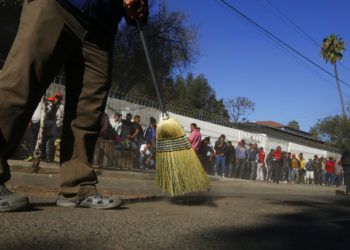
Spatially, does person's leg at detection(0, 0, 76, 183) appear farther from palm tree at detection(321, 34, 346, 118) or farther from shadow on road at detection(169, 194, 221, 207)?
palm tree at detection(321, 34, 346, 118)

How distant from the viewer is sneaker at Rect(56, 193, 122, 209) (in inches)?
130

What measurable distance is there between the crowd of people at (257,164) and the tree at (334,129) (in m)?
17.1

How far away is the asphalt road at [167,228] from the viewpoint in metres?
2.27

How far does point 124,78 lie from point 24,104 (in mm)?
31657

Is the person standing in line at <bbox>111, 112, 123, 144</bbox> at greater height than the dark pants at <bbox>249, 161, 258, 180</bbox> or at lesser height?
greater

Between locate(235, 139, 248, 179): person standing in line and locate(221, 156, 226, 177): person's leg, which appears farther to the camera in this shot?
locate(235, 139, 248, 179): person standing in line

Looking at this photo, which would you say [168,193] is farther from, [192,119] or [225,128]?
[225,128]

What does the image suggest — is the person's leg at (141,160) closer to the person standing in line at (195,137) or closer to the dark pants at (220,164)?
the person standing in line at (195,137)

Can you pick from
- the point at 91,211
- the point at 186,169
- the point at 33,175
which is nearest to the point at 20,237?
the point at 91,211

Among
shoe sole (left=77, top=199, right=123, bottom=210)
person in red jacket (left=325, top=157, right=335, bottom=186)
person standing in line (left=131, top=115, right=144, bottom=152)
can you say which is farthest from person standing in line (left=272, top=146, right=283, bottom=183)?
shoe sole (left=77, top=199, right=123, bottom=210)

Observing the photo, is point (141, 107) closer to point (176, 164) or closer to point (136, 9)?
point (176, 164)

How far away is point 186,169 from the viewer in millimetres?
3826

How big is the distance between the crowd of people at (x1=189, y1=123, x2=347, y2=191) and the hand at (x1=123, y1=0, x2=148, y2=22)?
9761 mm

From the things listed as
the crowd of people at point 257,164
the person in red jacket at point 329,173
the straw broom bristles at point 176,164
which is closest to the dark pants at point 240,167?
the crowd of people at point 257,164
